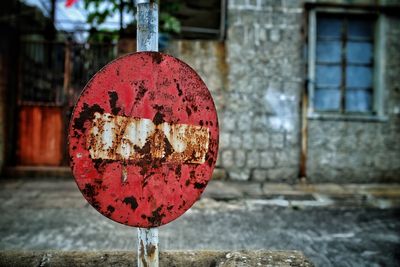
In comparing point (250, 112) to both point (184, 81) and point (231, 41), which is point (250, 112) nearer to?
point (231, 41)

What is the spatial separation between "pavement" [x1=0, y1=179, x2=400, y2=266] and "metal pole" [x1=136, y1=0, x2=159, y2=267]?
1007 millimetres

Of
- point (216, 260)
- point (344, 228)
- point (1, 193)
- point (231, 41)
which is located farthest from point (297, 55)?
point (1, 193)

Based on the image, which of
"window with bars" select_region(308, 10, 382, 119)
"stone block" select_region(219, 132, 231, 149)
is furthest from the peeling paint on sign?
"window with bars" select_region(308, 10, 382, 119)

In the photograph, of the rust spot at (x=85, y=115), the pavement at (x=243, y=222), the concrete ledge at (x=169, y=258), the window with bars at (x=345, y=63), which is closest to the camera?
the rust spot at (x=85, y=115)

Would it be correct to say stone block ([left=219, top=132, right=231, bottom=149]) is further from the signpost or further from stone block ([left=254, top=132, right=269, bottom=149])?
the signpost

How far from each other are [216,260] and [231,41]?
14.8 feet

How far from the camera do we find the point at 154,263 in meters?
1.36

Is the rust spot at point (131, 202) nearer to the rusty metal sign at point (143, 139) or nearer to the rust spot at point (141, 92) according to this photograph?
the rusty metal sign at point (143, 139)

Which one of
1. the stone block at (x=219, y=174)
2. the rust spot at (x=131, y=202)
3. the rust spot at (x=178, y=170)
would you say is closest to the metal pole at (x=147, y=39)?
the rust spot at (x=131, y=202)

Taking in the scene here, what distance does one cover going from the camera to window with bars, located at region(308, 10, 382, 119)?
588cm

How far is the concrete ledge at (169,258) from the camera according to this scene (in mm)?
1703

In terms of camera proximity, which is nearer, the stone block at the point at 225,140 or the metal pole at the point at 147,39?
the metal pole at the point at 147,39

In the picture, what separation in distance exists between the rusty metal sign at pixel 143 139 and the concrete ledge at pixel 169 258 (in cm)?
58

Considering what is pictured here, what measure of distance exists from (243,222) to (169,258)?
85.9 inches
